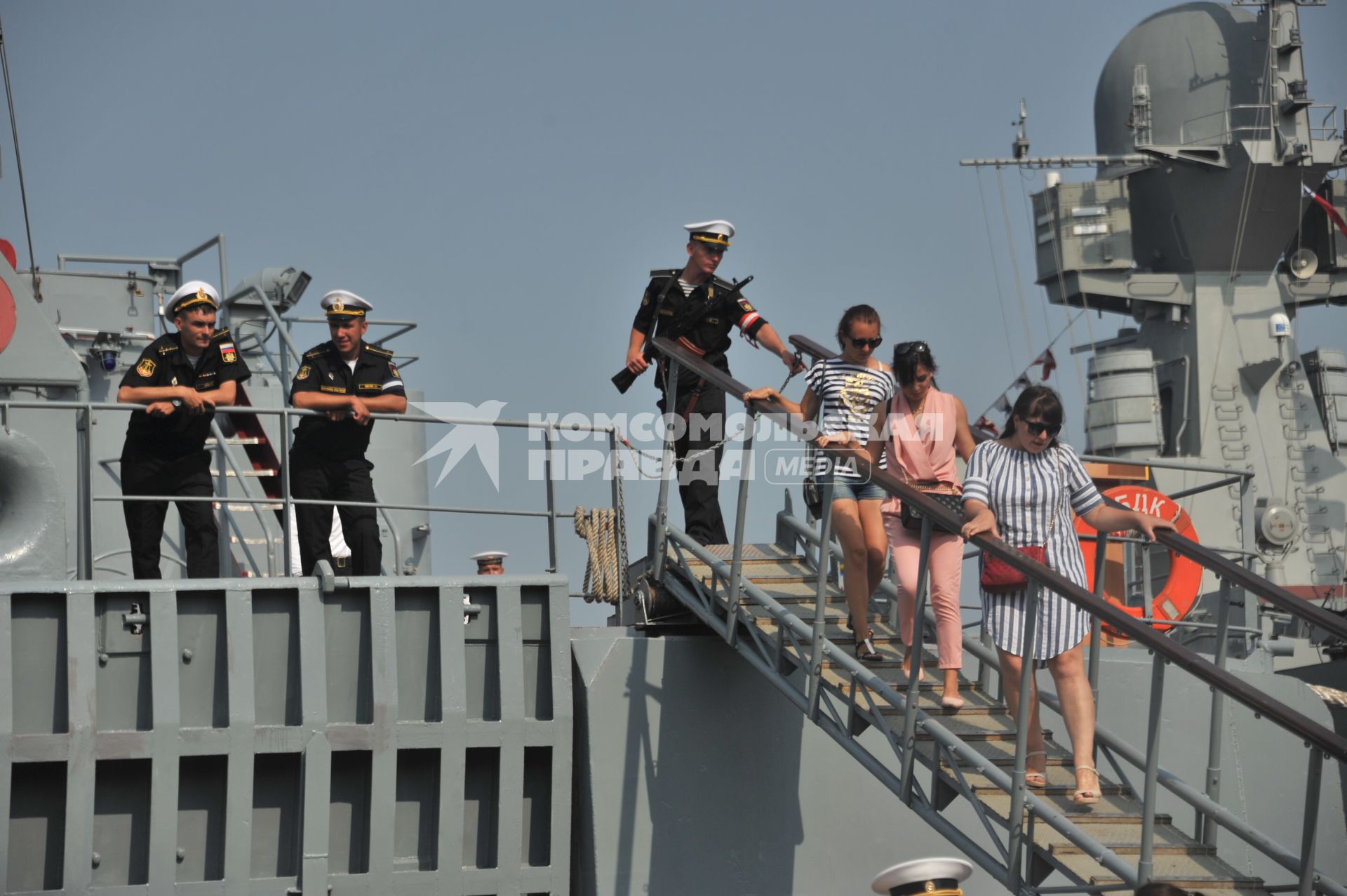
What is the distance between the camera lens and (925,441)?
673 centimetres

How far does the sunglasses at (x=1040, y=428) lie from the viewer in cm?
581

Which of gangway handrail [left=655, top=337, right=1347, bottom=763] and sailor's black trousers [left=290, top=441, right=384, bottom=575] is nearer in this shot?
gangway handrail [left=655, top=337, right=1347, bottom=763]

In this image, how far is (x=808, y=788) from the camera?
311 inches

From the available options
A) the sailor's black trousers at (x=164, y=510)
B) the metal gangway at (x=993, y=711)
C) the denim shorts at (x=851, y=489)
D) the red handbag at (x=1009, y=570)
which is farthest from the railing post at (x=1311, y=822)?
the sailor's black trousers at (x=164, y=510)

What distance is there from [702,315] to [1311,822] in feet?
14.1

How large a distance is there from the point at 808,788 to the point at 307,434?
10.6 feet

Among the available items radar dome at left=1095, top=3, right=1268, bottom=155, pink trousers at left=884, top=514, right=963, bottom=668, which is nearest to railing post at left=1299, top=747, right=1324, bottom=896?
pink trousers at left=884, top=514, right=963, bottom=668

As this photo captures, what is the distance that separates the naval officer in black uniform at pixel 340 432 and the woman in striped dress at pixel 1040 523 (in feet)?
11.1

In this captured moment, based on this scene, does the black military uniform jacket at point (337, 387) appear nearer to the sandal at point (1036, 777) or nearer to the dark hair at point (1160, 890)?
the sandal at point (1036, 777)

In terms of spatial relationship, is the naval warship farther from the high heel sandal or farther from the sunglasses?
A: the sunglasses

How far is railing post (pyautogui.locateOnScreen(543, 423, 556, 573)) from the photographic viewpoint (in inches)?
314

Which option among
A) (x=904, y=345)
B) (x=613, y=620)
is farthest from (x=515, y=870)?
(x=904, y=345)

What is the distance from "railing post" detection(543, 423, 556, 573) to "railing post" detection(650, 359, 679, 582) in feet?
1.74

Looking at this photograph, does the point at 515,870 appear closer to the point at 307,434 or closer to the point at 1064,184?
the point at 307,434
